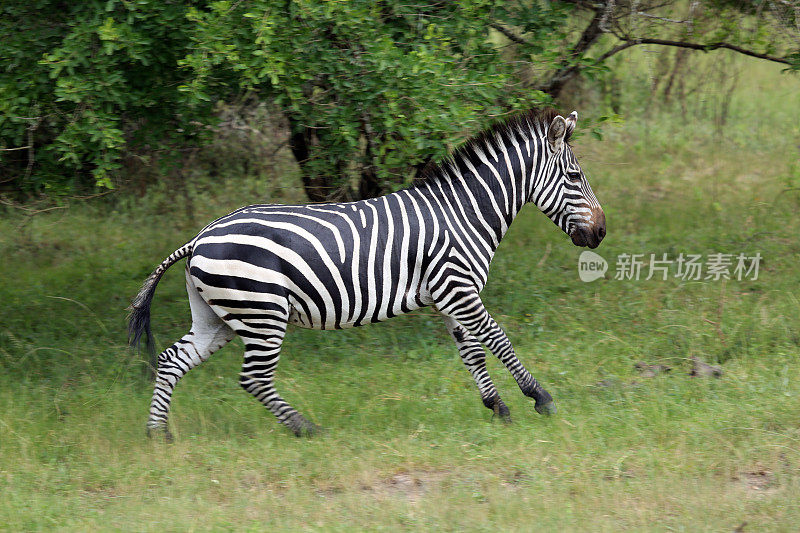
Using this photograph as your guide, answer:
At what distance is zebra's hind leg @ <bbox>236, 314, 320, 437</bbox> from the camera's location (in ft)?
18.0

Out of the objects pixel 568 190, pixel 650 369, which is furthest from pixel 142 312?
pixel 650 369

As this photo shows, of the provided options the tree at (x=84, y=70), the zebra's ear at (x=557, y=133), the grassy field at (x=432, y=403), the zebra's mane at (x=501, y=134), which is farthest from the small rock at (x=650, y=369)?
the tree at (x=84, y=70)

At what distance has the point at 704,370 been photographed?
658 centimetres

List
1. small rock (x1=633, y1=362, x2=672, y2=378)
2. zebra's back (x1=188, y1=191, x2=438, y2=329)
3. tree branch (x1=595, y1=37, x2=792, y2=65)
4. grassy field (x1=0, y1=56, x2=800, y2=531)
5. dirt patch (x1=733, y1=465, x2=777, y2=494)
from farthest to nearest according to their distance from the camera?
tree branch (x1=595, y1=37, x2=792, y2=65)
small rock (x1=633, y1=362, x2=672, y2=378)
zebra's back (x1=188, y1=191, x2=438, y2=329)
dirt patch (x1=733, y1=465, x2=777, y2=494)
grassy field (x1=0, y1=56, x2=800, y2=531)

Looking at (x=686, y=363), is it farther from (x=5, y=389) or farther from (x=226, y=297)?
(x=5, y=389)

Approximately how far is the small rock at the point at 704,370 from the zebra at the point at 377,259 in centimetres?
145

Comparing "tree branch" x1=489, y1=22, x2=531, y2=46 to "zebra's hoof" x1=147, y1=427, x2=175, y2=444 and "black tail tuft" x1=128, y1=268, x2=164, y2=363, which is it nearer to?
"black tail tuft" x1=128, y1=268, x2=164, y2=363

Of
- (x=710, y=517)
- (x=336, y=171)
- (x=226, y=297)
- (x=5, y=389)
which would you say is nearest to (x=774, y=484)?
(x=710, y=517)

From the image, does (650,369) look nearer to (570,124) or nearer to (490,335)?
(490,335)

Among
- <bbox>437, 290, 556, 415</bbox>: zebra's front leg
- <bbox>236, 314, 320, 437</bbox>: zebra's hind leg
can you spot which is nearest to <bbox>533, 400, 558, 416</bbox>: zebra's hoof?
<bbox>437, 290, 556, 415</bbox>: zebra's front leg

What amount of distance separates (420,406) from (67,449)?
2.49 meters

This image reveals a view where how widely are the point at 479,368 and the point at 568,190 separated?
4.86ft

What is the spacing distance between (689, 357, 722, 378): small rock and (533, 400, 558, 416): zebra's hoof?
1.42 m

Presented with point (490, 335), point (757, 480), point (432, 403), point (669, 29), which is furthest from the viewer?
point (669, 29)
